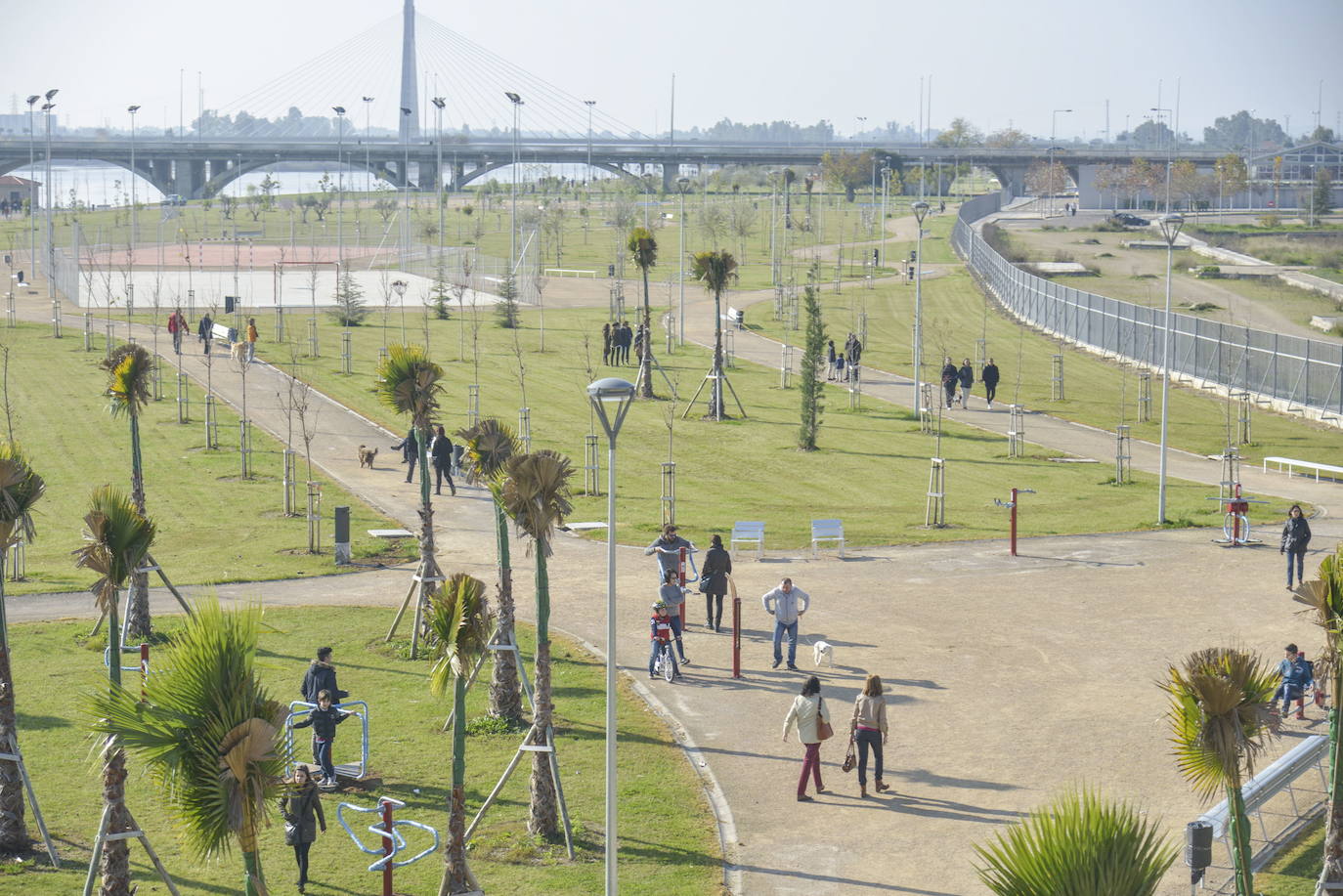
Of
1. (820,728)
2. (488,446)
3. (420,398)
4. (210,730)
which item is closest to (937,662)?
(820,728)

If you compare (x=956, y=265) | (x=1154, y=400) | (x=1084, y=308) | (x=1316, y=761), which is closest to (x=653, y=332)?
(x=1084, y=308)

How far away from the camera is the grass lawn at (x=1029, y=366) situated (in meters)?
A: 45.1

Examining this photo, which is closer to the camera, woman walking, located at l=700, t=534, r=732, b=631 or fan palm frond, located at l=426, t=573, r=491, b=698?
fan palm frond, located at l=426, t=573, r=491, b=698

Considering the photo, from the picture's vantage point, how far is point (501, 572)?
20.5 m

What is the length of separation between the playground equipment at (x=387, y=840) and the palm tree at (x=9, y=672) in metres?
3.41

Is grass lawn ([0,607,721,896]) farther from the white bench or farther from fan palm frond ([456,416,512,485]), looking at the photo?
the white bench

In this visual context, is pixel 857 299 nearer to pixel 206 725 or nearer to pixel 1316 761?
pixel 1316 761

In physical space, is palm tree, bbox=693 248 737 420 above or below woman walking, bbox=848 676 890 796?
above

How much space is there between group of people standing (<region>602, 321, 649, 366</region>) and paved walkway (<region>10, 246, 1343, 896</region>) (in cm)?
1934

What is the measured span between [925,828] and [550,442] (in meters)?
26.2

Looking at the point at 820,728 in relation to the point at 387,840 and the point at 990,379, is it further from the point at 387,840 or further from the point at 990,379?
the point at 990,379

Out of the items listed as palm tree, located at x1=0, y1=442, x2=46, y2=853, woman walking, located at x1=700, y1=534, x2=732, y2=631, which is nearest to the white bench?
woman walking, located at x1=700, y1=534, x2=732, y2=631

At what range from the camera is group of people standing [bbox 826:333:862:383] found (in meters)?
52.0

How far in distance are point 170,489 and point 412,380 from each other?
14.3 meters
